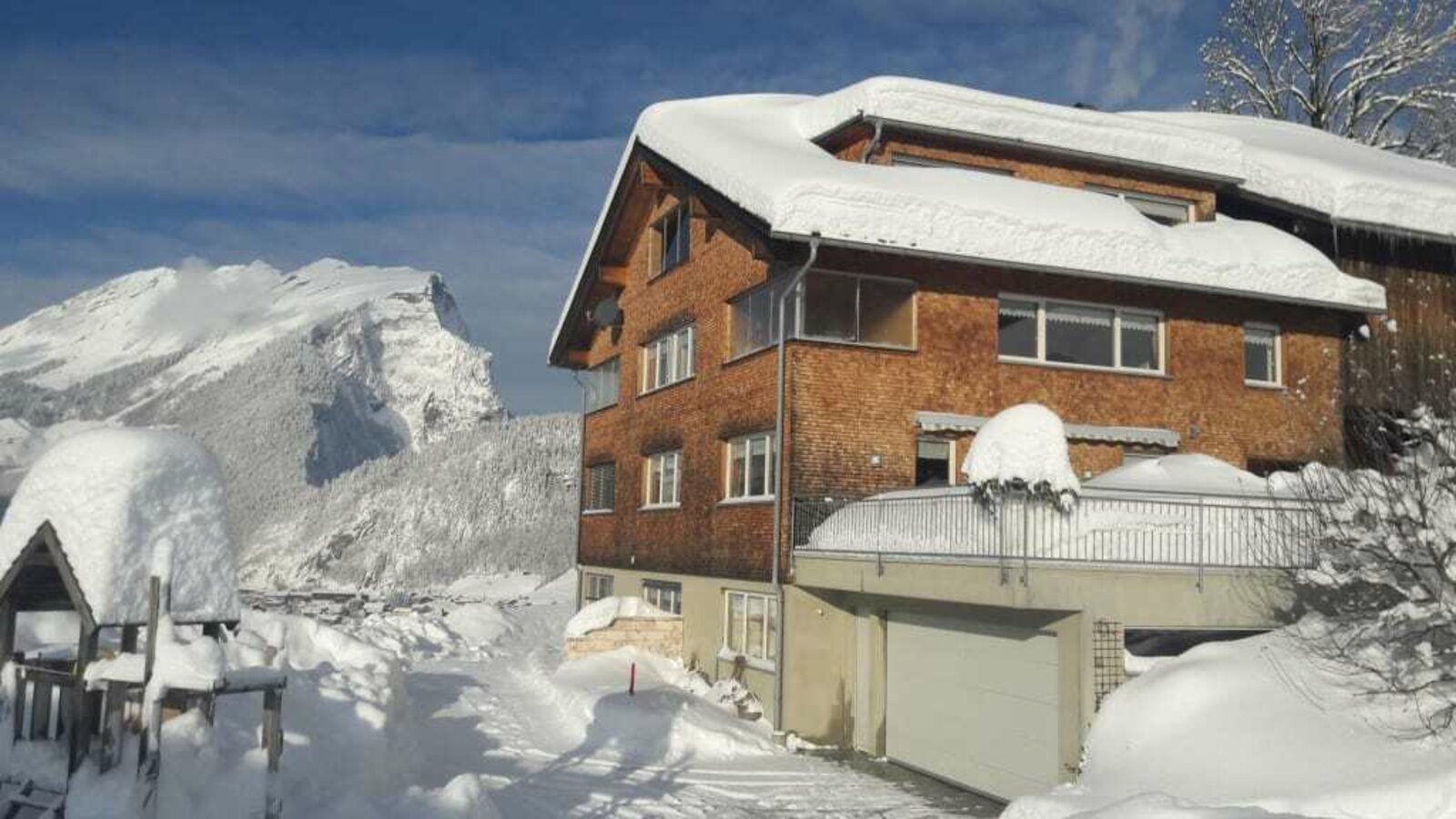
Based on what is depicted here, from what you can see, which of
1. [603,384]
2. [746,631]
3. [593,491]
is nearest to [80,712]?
[746,631]

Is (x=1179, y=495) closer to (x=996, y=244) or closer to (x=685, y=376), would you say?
(x=996, y=244)

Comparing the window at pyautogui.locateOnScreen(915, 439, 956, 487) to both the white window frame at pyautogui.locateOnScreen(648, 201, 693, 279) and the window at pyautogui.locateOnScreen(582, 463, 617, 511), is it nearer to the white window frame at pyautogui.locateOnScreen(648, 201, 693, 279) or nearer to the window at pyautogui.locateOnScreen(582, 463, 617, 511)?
the white window frame at pyautogui.locateOnScreen(648, 201, 693, 279)

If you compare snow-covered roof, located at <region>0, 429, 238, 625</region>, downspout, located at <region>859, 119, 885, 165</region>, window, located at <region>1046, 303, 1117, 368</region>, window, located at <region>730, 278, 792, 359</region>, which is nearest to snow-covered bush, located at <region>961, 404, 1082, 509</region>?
window, located at <region>730, 278, 792, 359</region>

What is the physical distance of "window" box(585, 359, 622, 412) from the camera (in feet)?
95.1

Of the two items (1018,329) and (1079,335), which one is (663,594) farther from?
(1079,335)

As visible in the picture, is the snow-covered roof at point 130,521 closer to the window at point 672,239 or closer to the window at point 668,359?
the window at point 668,359

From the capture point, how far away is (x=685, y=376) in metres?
24.1

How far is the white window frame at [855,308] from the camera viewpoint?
19094 mm

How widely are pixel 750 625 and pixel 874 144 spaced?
8.76 metres

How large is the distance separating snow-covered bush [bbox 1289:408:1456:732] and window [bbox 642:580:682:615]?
1411cm

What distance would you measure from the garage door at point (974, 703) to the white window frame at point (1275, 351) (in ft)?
26.8

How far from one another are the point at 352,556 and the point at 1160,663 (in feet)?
369

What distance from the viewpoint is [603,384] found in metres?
30.1

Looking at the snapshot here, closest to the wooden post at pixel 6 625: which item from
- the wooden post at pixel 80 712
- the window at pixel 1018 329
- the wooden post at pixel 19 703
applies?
the wooden post at pixel 19 703
